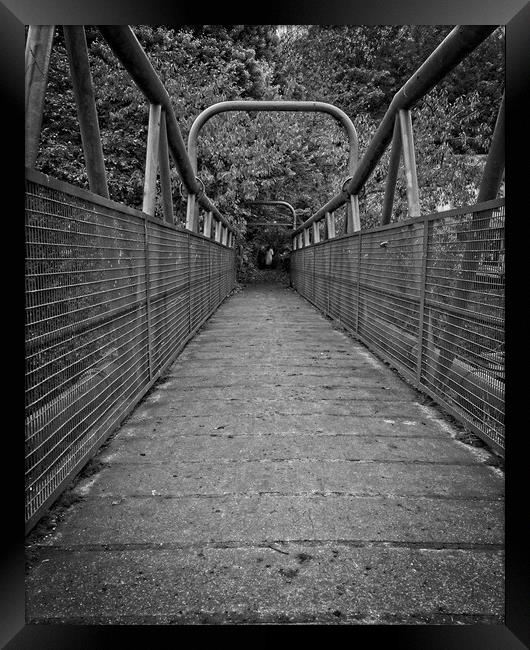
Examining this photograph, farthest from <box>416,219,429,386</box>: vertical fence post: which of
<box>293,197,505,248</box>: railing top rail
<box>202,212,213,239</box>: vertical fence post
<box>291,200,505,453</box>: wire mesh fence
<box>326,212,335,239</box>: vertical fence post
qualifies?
<box>202,212,213,239</box>: vertical fence post

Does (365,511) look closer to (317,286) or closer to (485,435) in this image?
(485,435)

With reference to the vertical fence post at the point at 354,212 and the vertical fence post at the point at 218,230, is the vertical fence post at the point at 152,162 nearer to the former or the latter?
the vertical fence post at the point at 354,212

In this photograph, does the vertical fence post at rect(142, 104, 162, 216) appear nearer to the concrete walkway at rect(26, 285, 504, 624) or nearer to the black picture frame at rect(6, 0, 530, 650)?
the concrete walkway at rect(26, 285, 504, 624)

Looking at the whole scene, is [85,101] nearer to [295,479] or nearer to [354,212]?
[295,479]

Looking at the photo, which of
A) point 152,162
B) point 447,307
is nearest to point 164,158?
point 152,162

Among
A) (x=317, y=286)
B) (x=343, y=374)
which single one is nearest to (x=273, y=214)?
(x=317, y=286)

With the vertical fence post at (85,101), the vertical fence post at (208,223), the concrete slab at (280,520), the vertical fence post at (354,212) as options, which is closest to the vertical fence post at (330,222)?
the vertical fence post at (208,223)

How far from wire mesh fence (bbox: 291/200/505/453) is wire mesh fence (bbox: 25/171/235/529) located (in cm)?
234

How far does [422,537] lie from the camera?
232 cm

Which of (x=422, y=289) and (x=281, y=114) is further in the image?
(x=281, y=114)

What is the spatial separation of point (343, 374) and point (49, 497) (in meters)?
3.56

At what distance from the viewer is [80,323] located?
118 inches

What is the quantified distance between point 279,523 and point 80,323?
58.1 inches

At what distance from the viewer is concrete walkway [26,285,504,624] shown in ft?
6.17
